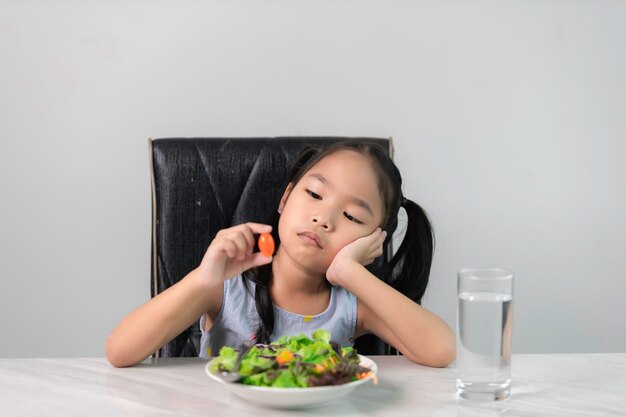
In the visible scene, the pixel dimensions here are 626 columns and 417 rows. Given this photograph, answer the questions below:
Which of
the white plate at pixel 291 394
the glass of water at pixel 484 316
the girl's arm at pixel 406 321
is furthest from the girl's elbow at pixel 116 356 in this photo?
the glass of water at pixel 484 316

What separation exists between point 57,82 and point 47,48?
10cm

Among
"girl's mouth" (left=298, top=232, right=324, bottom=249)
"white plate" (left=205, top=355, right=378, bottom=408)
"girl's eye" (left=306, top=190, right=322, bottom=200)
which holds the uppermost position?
"girl's eye" (left=306, top=190, right=322, bottom=200)

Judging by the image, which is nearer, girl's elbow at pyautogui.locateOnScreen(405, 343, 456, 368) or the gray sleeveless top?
girl's elbow at pyautogui.locateOnScreen(405, 343, 456, 368)

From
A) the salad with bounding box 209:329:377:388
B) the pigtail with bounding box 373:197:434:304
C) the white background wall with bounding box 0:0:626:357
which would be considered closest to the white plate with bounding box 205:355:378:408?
the salad with bounding box 209:329:377:388

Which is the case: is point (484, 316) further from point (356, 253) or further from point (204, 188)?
point (204, 188)

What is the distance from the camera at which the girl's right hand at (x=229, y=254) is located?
142 centimetres

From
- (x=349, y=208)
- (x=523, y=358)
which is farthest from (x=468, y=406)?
(x=349, y=208)

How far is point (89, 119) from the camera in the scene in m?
2.53

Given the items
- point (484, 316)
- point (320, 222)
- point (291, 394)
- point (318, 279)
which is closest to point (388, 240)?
point (318, 279)

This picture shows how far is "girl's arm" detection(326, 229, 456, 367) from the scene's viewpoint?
1.41m

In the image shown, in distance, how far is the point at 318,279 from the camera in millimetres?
1697

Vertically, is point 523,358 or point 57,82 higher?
point 57,82

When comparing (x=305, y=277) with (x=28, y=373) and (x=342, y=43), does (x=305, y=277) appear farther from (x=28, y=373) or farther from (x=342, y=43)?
(x=342, y=43)

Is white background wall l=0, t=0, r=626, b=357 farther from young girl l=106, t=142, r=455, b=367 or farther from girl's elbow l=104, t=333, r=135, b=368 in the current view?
girl's elbow l=104, t=333, r=135, b=368
